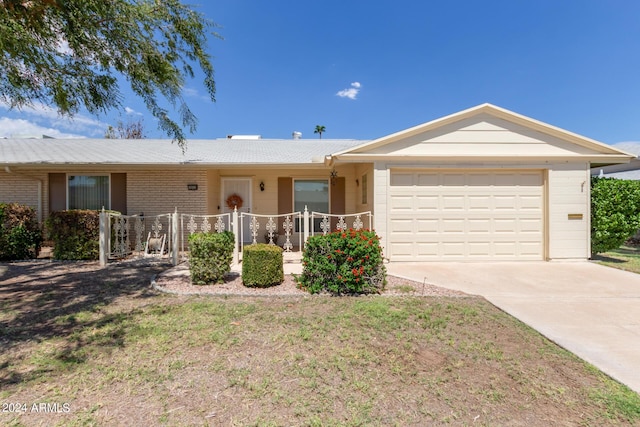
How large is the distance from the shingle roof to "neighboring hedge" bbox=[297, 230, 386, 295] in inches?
165

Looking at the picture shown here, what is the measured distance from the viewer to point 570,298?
5.13m

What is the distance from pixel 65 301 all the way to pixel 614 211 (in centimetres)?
1239

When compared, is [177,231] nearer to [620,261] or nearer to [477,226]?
[477,226]

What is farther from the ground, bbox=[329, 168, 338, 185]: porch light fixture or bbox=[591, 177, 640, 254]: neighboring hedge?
bbox=[329, 168, 338, 185]: porch light fixture

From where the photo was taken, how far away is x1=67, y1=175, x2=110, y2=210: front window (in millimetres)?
10047

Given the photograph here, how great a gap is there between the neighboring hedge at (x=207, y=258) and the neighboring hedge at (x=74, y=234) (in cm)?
437

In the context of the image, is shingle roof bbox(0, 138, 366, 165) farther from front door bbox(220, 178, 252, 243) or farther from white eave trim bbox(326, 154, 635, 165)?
white eave trim bbox(326, 154, 635, 165)

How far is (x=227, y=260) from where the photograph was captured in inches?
231

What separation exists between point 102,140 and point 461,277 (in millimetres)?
15046

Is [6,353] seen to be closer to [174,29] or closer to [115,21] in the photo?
[115,21]

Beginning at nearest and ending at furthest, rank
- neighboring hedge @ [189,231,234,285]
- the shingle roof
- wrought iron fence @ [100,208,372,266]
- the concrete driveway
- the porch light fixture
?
the concrete driveway, neighboring hedge @ [189,231,234,285], wrought iron fence @ [100,208,372,266], the shingle roof, the porch light fixture

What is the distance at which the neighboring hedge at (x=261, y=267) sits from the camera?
5523mm

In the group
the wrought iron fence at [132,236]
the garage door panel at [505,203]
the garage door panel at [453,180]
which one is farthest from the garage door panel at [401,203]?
the wrought iron fence at [132,236]

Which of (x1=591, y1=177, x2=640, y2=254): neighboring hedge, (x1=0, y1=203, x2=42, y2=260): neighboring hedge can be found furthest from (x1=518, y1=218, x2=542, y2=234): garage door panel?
(x1=0, y1=203, x2=42, y2=260): neighboring hedge
